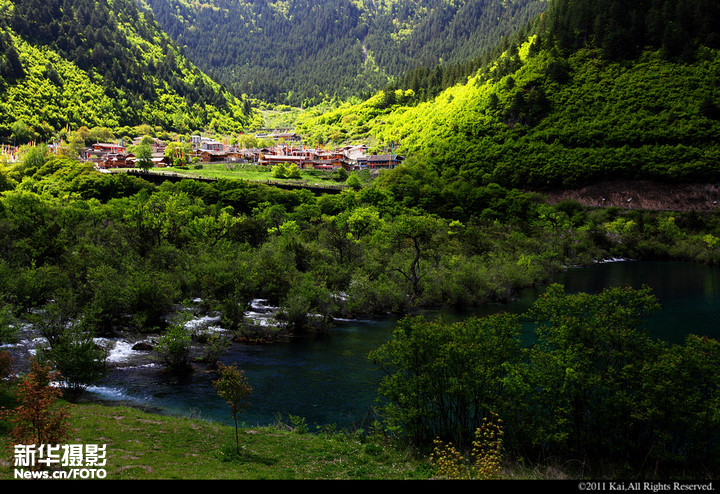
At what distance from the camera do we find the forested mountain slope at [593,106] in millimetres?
123750

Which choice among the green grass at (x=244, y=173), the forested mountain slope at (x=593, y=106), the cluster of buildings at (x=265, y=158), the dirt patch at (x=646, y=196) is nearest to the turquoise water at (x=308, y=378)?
the dirt patch at (x=646, y=196)

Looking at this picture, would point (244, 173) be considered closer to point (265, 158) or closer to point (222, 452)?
point (265, 158)

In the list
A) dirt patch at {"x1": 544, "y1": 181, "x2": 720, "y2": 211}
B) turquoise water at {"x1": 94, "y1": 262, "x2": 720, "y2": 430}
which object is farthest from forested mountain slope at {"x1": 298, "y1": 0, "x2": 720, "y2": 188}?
turquoise water at {"x1": 94, "y1": 262, "x2": 720, "y2": 430}

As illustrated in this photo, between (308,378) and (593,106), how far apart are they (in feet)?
434

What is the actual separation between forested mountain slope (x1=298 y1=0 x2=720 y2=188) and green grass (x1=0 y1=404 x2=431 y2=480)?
4620 inches

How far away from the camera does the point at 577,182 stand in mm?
128250

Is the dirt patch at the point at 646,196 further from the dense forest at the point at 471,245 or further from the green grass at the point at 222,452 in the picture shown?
the green grass at the point at 222,452

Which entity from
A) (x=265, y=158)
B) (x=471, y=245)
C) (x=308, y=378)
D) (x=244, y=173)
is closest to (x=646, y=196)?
(x=471, y=245)

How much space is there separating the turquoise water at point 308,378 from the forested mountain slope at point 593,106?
A: 7436cm

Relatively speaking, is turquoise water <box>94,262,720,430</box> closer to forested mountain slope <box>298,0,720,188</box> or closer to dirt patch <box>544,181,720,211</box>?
dirt patch <box>544,181,720,211</box>

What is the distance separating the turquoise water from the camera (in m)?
29.6

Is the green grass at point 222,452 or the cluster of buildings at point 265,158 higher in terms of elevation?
the cluster of buildings at point 265,158

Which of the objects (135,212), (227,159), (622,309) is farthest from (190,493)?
(227,159)

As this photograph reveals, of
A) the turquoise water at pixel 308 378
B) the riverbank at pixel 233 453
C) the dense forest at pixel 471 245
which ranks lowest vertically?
the turquoise water at pixel 308 378
